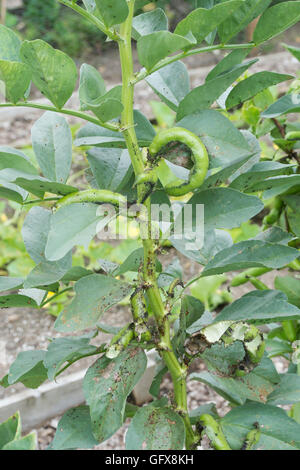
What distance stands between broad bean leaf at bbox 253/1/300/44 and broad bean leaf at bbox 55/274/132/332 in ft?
1.02

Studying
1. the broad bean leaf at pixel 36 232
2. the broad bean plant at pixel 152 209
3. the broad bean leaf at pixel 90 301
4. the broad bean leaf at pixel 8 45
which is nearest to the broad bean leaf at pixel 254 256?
the broad bean plant at pixel 152 209

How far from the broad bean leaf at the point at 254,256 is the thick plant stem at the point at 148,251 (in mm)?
68

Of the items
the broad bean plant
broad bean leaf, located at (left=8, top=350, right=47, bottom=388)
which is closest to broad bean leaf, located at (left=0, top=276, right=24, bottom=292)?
the broad bean plant

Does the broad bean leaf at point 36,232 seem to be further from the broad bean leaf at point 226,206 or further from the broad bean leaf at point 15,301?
the broad bean leaf at point 226,206

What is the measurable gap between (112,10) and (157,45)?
54 millimetres

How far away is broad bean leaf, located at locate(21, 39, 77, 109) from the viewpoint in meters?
0.51

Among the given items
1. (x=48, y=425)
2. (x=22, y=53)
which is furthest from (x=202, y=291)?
(x=22, y=53)

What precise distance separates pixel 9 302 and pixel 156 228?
0.21 metres

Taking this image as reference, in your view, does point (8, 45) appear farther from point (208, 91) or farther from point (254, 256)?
point (254, 256)

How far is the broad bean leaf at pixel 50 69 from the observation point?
51 centimetres

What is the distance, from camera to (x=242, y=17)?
1.89ft

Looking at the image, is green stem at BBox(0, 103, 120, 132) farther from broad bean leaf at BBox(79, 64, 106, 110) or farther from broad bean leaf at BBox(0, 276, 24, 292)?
broad bean leaf at BBox(0, 276, 24, 292)

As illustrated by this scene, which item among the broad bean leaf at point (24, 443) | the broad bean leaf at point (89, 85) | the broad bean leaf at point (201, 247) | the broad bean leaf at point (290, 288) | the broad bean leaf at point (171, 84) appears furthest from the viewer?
the broad bean leaf at point (290, 288)
